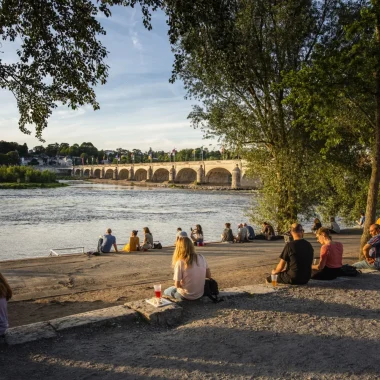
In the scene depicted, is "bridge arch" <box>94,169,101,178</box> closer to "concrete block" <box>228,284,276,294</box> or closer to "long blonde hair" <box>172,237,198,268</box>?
"concrete block" <box>228,284,276,294</box>

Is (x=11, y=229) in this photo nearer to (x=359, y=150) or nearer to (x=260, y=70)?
(x=260, y=70)

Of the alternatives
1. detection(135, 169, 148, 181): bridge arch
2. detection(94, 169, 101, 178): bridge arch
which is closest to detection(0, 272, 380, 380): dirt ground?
detection(135, 169, 148, 181): bridge arch

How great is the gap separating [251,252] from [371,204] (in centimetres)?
430

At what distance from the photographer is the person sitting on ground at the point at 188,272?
5.29m

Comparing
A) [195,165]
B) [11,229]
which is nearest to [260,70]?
[11,229]

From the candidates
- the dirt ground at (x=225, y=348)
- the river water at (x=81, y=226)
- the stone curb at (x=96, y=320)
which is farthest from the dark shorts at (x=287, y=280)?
the river water at (x=81, y=226)

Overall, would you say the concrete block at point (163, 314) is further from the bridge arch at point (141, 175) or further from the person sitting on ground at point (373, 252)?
the bridge arch at point (141, 175)

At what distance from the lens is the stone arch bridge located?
71.3m

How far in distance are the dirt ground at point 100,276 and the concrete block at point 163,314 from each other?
137 cm

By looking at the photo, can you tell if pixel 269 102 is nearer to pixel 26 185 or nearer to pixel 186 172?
pixel 26 185

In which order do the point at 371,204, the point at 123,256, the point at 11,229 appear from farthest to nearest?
the point at 11,229, the point at 123,256, the point at 371,204

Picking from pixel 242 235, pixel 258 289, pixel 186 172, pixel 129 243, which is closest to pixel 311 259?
pixel 258 289

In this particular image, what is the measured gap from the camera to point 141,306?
5.07m

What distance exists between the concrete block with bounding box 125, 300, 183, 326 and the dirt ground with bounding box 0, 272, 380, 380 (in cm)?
12
